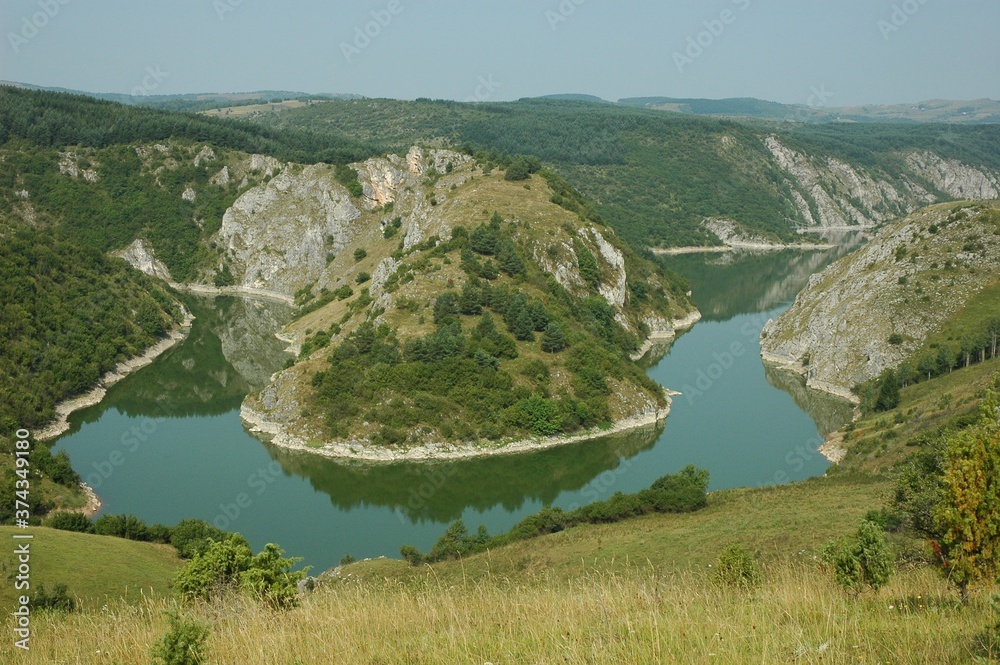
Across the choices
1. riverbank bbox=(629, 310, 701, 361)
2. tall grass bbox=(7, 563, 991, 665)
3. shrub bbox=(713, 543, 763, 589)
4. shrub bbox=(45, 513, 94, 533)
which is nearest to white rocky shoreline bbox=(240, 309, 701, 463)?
shrub bbox=(45, 513, 94, 533)

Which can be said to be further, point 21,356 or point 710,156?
point 710,156

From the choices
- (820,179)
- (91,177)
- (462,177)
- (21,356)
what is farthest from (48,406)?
(820,179)

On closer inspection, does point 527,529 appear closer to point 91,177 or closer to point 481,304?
point 481,304

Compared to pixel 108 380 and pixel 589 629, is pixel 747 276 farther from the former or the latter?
pixel 589 629

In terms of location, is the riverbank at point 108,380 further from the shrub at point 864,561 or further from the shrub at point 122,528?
the shrub at point 864,561

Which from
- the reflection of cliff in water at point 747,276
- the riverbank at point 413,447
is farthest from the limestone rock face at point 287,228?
the riverbank at point 413,447

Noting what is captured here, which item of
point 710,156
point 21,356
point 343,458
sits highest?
point 710,156

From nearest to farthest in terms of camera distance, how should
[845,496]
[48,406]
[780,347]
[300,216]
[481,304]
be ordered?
[845,496] → [48,406] → [481,304] → [780,347] → [300,216]

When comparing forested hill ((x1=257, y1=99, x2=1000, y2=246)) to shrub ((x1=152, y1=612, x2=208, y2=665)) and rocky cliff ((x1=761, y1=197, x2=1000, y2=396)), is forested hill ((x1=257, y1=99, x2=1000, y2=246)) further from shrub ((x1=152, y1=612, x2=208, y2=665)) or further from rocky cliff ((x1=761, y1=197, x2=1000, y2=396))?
shrub ((x1=152, y1=612, x2=208, y2=665))
